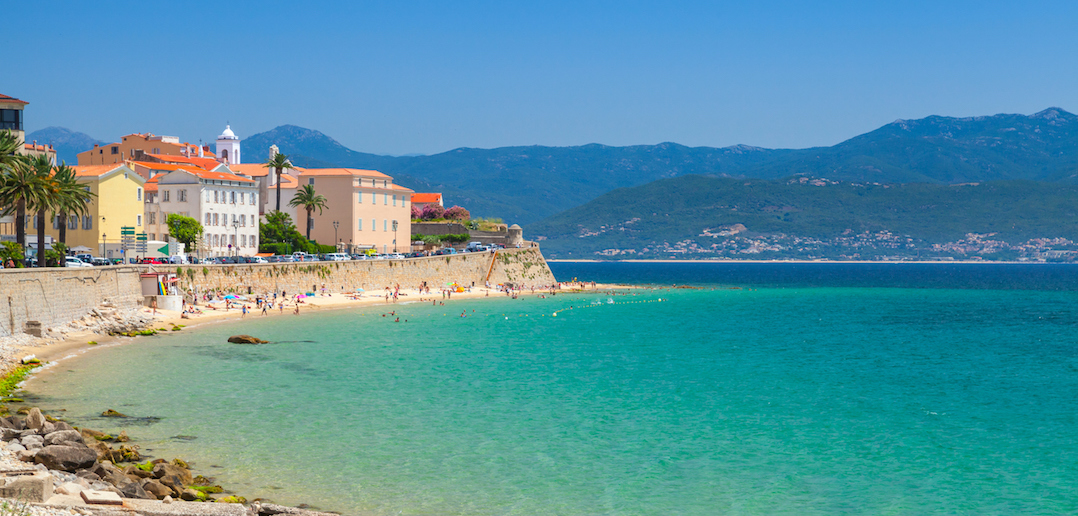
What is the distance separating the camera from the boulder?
17.4m

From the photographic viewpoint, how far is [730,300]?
8912cm

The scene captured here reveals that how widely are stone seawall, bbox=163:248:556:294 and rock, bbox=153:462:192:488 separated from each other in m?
38.5

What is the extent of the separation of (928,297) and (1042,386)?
224ft

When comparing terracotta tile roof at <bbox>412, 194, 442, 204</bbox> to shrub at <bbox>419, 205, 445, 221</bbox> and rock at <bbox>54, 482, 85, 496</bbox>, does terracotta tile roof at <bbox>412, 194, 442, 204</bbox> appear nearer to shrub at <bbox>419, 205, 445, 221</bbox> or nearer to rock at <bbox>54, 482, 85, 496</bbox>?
shrub at <bbox>419, 205, 445, 221</bbox>

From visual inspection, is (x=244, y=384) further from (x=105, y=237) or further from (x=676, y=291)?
(x=676, y=291)

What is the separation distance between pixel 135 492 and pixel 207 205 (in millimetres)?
60041

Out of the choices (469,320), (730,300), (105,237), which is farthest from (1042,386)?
(105,237)

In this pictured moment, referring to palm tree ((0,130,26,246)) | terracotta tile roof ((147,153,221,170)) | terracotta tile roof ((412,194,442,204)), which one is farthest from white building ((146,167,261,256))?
terracotta tile roof ((412,194,442,204))

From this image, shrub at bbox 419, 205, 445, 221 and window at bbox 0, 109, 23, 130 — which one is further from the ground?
window at bbox 0, 109, 23, 130

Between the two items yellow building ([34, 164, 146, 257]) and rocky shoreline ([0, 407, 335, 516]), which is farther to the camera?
yellow building ([34, 164, 146, 257])

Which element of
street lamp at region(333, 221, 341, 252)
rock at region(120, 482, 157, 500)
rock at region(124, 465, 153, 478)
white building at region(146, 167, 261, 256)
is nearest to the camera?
rock at region(120, 482, 157, 500)

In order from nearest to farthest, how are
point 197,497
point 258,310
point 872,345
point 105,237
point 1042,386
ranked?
point 197,497, point 1042,386, point 872,345, point 258,310, point 105,237

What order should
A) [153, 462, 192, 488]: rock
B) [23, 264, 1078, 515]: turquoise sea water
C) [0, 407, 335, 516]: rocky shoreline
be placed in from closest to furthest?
1. [0, 407, 335, 516]: rocky shoreline
2. [153, 462, 192, 488]: rock
3. [23, 264, 1078, 515]: turquoise sea water

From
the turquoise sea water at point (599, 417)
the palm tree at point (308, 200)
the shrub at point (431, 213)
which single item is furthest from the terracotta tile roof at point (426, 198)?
the turquoise sea water at point (599, 417)
